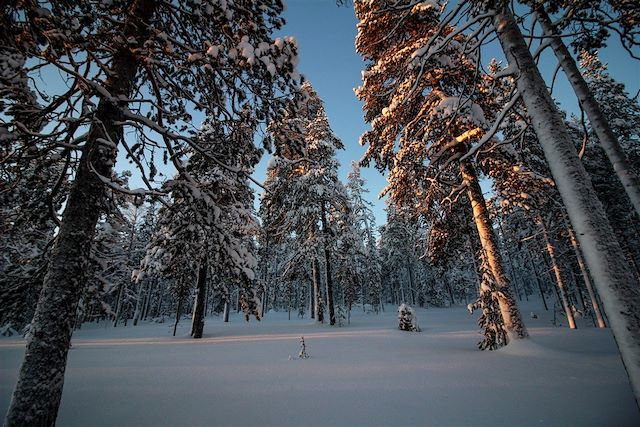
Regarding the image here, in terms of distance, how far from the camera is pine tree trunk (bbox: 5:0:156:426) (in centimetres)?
310

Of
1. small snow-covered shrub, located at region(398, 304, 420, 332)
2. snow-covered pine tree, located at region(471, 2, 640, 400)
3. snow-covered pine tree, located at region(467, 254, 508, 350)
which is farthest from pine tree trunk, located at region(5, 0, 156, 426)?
small snow-covered shrub, located at region(398, 304, 420, 332)

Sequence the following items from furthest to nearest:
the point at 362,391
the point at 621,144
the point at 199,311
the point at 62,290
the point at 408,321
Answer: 1. the point at 621,144
2. the point at 408,321
3. the point at 199,311
4. the point at 362,391
5. the point at 62,290

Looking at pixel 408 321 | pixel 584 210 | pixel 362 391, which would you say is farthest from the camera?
pixel 408 321

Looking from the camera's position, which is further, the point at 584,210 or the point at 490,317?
the point at 490,317

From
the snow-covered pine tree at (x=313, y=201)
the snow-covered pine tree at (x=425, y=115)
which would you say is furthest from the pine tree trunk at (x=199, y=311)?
the snow-covered pine tree at (x=425, y=115)

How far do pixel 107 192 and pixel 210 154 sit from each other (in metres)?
1.81

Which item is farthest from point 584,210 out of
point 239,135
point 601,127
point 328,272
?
point 328,272

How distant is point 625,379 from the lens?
4484mm

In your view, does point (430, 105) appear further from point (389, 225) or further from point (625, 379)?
point (389, 225)

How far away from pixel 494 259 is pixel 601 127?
459 cm

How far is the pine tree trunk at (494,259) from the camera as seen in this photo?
7.59 m

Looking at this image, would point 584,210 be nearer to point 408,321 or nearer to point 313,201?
point 408,321

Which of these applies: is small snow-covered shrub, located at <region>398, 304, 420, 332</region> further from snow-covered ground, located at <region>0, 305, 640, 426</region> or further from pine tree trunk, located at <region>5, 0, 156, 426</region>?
pine tree trunk, located at <region>5, 0, 156, 426</region>

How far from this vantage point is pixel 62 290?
3.39 meters
